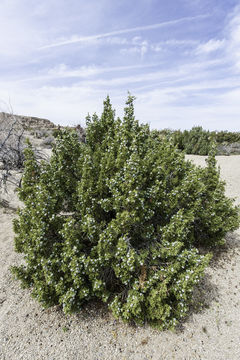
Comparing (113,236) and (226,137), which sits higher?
(226,137)

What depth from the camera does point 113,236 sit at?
3547 millimetres

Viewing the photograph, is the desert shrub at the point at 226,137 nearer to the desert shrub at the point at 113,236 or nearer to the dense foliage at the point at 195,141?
the dense foliage at the point at 195,141

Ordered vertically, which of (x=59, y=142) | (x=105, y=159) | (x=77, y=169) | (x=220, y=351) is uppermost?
(x=59, y=142)

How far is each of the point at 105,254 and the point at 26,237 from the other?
1.61 metres

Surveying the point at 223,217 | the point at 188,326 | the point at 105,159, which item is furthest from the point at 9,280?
the point at 223,217

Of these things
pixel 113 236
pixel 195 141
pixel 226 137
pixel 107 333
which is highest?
pixel 226 137

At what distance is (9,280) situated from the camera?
4.73m

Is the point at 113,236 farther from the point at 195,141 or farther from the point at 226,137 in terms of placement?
the point at 226,137

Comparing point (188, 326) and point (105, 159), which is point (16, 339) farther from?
point (105, 159)

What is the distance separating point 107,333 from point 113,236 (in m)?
1.94

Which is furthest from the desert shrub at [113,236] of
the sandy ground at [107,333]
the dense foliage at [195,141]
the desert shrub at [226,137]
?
the desert shrub at [226,137]

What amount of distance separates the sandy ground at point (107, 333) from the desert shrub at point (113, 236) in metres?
0.42

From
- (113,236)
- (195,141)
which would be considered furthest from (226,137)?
(113,236)

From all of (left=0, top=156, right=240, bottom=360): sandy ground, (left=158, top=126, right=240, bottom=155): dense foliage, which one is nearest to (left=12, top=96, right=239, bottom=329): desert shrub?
(left=0, top=156, right=240, bottom=360): sandy ground
